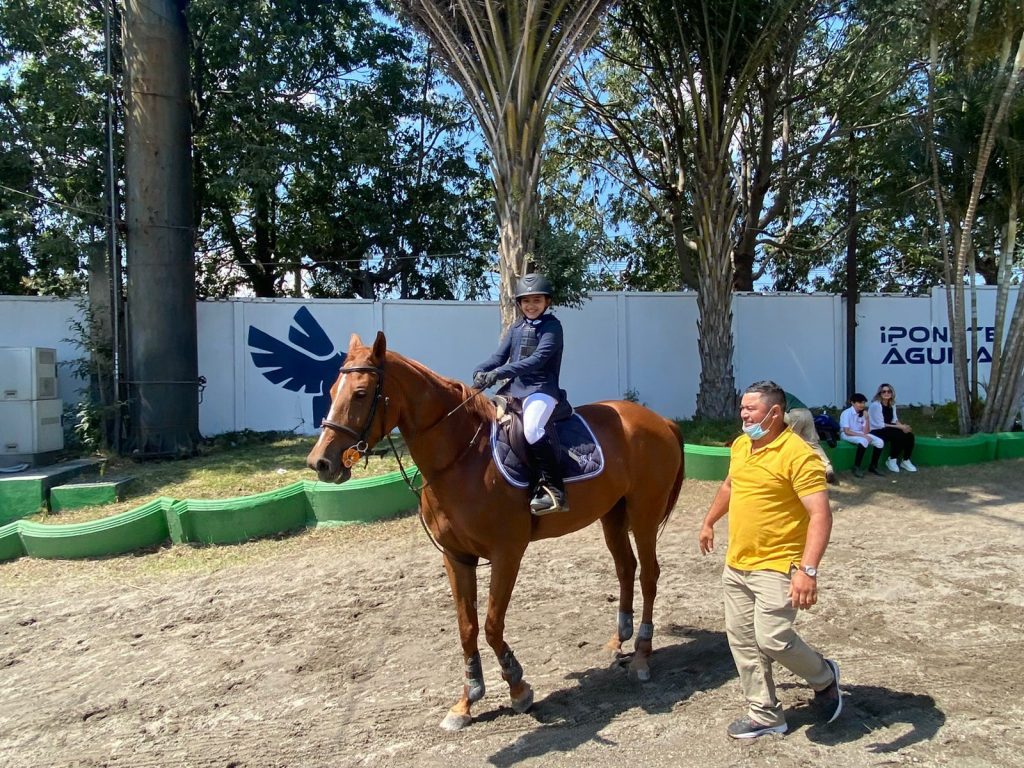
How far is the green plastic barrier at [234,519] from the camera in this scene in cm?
725

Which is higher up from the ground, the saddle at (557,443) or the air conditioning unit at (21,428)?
the saddle at (557,443)

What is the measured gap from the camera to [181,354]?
1106cm

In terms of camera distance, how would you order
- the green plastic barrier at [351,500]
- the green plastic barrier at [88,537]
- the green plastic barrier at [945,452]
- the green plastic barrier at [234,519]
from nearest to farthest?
the green plastic barrier at [88,537], the green plastic barrier at [234,519], the green plastic barrier at [351,500], the green plastic barrier at [945,452]

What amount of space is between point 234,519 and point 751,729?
550 cm

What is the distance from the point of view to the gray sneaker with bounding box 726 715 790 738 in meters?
3.50

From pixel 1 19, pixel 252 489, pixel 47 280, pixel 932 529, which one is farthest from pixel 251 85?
pixel 932 529

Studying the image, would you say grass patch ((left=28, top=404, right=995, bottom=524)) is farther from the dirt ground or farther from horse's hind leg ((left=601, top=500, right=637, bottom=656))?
horse's hind leg ((left=601, top=500, right=637, bottom=656))

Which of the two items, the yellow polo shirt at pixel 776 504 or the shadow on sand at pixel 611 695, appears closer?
the yellow polo shirt at pixel 776 504

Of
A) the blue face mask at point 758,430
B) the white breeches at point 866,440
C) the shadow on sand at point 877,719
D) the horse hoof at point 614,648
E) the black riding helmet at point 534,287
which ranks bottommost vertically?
the horse hoof at point 614,648

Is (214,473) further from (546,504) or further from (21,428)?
(546,504)

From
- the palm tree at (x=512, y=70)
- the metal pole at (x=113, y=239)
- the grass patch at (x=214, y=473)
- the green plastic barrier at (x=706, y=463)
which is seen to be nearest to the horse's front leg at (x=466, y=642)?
the grass patch at (x=214, y=473)

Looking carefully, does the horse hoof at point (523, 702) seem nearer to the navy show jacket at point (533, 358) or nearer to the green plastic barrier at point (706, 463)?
the navy show jacket at point (533, 358)

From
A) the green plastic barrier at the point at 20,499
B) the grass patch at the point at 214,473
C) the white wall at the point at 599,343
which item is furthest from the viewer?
the white wall at the point at 599,343

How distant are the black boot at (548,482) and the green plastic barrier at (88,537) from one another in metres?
5.00
